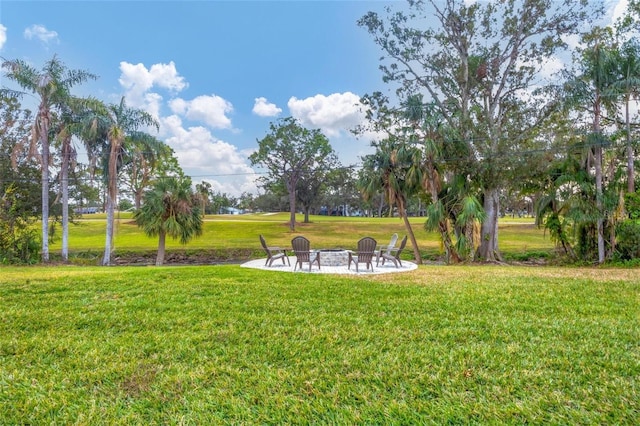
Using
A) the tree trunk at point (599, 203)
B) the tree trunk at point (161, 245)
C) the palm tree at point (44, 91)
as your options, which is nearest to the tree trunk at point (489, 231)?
the tree trunk at point (599, 203)

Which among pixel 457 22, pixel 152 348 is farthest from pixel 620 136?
pixel 152 348

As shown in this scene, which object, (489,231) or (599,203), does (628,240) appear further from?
(489,231)

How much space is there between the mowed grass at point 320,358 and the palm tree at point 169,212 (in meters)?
10.5

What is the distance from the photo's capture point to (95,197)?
77.9 feet

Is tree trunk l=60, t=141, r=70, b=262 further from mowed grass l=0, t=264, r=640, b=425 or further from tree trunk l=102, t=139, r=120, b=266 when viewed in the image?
mowed grass l=0, t=264, r=640, b=425

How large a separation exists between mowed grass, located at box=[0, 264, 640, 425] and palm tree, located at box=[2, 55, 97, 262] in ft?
38.5

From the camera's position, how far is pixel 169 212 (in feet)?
53.8

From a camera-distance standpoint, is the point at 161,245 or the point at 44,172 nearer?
the point at 44,172

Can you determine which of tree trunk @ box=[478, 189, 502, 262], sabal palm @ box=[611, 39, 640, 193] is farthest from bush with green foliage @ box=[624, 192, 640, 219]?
tree trunk @ box=[478, 189, 502, 262]

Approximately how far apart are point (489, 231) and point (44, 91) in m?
21.3

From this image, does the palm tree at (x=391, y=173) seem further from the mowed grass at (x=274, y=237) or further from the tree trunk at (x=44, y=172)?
the tree trunk at (x=44, y=172)

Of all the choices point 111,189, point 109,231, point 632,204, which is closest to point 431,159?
point 632,204

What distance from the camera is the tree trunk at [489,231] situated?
15008mm

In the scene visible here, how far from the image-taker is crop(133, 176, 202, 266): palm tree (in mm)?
15984
